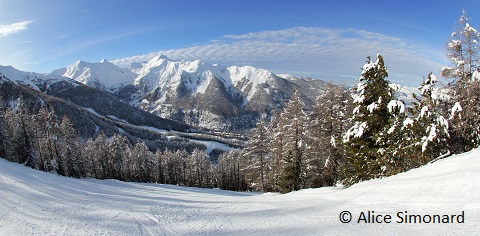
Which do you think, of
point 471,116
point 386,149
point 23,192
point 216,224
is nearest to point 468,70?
point 471,116

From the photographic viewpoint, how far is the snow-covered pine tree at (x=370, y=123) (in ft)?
49.9

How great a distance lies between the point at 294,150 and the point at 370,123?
367 inches

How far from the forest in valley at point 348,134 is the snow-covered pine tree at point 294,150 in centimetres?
9

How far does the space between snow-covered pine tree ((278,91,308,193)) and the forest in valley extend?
94 millimetres

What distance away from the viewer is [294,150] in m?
24.4

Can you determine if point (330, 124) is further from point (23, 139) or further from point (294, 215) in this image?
point (23, 139)

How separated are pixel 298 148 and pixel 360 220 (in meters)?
17.8

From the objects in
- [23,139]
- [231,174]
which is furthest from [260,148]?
[231,174]

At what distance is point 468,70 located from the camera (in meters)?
11.9

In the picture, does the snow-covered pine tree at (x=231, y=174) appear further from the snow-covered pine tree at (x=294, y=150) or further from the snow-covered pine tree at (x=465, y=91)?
the snow-covered pine tree at (x=465, y=91)

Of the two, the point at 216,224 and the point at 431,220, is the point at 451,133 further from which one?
the point at 216,224

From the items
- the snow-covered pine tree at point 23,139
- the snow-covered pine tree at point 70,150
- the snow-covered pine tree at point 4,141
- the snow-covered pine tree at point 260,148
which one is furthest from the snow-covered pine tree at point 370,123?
the snow-covered pine tree at point 4,141

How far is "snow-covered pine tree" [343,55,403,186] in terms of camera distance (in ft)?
49.9

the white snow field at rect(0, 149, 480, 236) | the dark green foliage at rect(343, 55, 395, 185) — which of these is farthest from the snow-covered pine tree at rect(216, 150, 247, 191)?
the white snow field at rect(0, 149, 480, 236)
